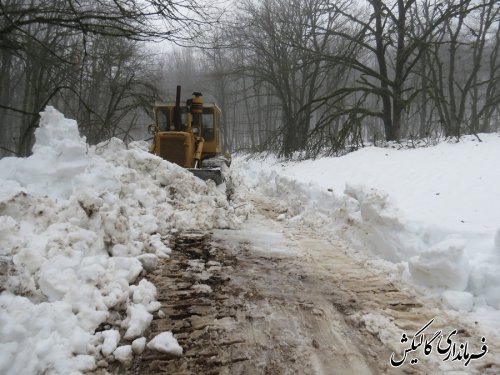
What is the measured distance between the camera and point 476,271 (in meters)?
3.78

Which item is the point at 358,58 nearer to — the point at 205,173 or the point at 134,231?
the point at 205,173

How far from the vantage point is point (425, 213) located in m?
5.38

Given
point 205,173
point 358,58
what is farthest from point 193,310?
point 358,58

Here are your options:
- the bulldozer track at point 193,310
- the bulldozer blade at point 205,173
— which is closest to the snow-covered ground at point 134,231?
the bulldozer track at point 193,310

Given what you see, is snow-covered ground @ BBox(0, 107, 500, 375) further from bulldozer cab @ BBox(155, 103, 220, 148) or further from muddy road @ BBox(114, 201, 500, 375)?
bulldozer cab @ BBox(155, 103, 220, 148)

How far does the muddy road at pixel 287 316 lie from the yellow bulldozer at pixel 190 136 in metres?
4.67

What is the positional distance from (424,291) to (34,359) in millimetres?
3488

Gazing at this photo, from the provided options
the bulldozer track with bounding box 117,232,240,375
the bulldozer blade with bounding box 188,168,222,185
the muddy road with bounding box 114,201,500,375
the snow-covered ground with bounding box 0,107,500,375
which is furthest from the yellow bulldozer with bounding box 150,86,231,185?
the muddy road with bounding box 114,201,500,375

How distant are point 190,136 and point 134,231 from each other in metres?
5.37

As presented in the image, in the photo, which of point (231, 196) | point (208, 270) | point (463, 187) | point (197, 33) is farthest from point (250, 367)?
point (231, 196)

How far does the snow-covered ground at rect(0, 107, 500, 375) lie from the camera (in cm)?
298

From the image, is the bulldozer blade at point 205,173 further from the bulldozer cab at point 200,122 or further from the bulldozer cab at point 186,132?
the bulldozer cab at point 200,122

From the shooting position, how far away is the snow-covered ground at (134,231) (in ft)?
9.77

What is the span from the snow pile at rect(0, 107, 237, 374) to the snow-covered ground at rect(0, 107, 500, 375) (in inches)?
0.5
